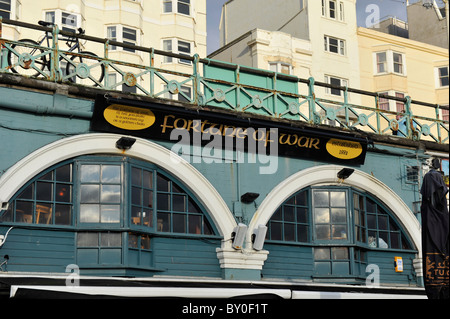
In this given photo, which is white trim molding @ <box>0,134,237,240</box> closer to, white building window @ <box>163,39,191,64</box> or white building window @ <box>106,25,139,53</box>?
white building window @ <box>106,25,139,53</box>

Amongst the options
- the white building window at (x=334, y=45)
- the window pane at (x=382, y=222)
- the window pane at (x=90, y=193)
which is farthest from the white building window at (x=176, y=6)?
the window pane at (x=90, y=193)

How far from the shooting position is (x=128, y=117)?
1553cm

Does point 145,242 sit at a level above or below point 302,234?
below

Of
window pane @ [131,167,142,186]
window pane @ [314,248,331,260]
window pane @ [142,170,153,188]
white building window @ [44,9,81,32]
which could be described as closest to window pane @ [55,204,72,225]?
window pane @ [131,167,142,186]

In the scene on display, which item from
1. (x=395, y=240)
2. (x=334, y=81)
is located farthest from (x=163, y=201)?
(x=334, y=81)

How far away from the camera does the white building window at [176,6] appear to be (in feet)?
99.0

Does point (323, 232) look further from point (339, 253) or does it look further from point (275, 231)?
point (275, 231)

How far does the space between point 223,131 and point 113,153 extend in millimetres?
2743

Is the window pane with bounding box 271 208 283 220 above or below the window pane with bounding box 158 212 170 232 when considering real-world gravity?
above

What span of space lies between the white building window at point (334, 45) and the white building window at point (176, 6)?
6388 mm

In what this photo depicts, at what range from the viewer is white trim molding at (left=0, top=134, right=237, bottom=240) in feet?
46.2

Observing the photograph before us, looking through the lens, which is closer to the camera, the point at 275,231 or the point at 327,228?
the point at 275,231

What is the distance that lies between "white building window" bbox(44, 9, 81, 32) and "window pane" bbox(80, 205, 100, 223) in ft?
46.1
